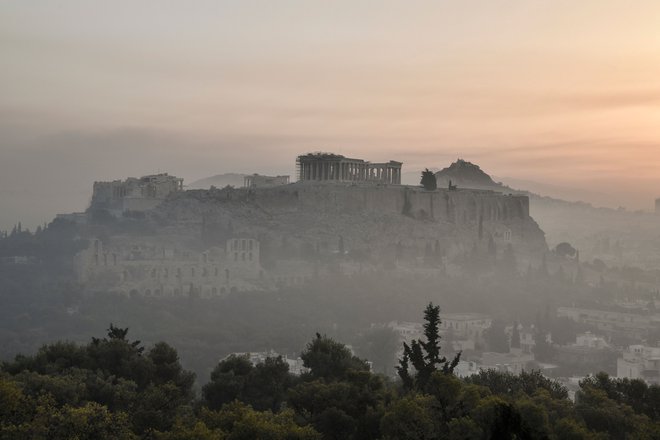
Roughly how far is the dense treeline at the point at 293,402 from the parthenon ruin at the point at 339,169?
51305 millimetres

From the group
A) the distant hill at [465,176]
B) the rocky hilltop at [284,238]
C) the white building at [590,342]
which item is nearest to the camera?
the white building at [590,342]

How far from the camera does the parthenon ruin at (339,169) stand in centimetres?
7794

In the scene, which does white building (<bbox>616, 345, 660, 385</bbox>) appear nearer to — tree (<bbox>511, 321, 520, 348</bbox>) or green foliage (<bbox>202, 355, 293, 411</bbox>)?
tree (<bbox>511, 321, 520, 348</bbox>)

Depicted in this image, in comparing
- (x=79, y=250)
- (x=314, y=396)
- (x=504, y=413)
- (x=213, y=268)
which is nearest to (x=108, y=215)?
(x=79, y=250)

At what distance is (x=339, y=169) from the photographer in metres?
78.1

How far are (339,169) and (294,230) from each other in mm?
9096

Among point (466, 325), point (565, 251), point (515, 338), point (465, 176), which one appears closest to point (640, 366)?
point (515, 338)

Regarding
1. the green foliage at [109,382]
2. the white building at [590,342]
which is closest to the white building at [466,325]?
the white building at [590,342]

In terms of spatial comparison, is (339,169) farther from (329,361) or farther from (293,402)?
(293,402)

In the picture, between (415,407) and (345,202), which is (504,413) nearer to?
(415,407)

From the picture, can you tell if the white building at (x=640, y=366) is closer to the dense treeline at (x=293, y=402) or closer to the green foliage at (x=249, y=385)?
the dense treeline at (x=293, y=402)

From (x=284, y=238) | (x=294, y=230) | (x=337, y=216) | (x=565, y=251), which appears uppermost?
(x=337, y=216)

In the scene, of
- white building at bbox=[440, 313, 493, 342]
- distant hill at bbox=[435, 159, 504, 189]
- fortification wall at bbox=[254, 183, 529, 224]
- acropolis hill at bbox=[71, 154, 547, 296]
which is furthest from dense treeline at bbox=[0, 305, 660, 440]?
distant hill at bbox=[435, 159, 504, 189]

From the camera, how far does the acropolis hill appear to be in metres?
61.8
